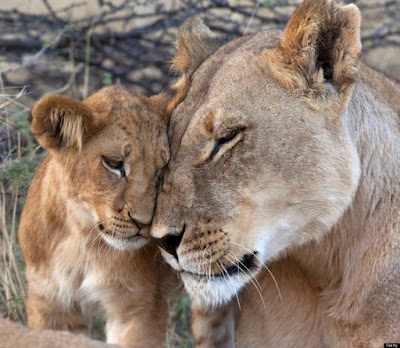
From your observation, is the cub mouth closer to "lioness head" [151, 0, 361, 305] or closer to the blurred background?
"lioness head" [151, 0, 361, 305]

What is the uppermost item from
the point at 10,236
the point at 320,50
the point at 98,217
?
the point at 320,50

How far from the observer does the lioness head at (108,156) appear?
3.17m

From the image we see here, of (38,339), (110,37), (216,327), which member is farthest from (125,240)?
(110,37)

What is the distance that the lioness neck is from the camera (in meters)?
3.04

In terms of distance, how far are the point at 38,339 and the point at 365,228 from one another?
115 centimetres

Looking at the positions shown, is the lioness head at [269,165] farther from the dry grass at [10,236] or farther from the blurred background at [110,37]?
the blurred background at [110,37]

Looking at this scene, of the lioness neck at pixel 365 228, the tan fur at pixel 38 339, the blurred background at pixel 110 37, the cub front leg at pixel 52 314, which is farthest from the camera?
the blurred background at pixel 110 37

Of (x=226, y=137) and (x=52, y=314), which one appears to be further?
(x=52, y=314)

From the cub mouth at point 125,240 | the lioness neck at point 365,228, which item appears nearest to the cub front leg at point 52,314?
the cub mouth at point 125,240

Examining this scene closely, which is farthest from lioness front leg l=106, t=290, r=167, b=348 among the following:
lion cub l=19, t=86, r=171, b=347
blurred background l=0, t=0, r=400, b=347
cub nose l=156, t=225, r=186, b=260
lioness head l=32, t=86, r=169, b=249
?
blurred background l=0, t=0, r=400, b=347

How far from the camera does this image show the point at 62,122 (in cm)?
331

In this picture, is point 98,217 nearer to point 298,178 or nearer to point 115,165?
point 115,165

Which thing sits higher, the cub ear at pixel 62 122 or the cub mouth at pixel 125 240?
the cub ear at pixel 62 122

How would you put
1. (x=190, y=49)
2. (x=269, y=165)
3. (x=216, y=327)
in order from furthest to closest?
1. (x=216, y=327)
2. (x=190, y=49)
3. (x=269, y=165)
